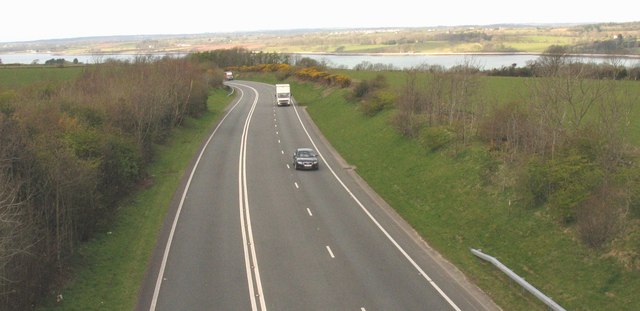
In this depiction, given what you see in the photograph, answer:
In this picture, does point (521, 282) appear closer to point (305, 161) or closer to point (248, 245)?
point (248, 245)

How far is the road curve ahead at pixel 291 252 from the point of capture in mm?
17328

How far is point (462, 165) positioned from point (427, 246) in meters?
10.0

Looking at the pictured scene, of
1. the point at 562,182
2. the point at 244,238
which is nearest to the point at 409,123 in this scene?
the point at 562,182

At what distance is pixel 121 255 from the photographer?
21.2 metres

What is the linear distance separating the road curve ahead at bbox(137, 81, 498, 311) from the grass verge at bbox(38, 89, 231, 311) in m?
0.62

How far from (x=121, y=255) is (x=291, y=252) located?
696 cm

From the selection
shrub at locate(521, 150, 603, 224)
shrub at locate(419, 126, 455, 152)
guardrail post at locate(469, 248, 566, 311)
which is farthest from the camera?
shrub at locate(419, 126, 455, 152)

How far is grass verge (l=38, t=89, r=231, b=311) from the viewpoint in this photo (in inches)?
682

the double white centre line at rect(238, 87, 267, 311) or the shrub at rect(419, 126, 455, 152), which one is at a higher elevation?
the shrub at rect(419, 126, 455, 152)

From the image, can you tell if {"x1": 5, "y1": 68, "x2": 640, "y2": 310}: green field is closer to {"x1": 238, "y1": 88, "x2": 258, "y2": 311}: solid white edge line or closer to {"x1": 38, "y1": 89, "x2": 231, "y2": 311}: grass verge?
{"x1": 38, "y1": 89, "x2": 231, "y2": 311}: grass verge

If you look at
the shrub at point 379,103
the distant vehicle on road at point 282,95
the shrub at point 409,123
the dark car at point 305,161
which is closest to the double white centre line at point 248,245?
the dark car at point 305,161

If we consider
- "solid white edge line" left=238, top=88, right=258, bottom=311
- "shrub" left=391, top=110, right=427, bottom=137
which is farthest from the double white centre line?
"shrub" left=391, top=110, right=427, bottom=137

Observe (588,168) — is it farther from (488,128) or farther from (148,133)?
(148,133)

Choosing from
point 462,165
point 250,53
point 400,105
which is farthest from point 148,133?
point 250,53
